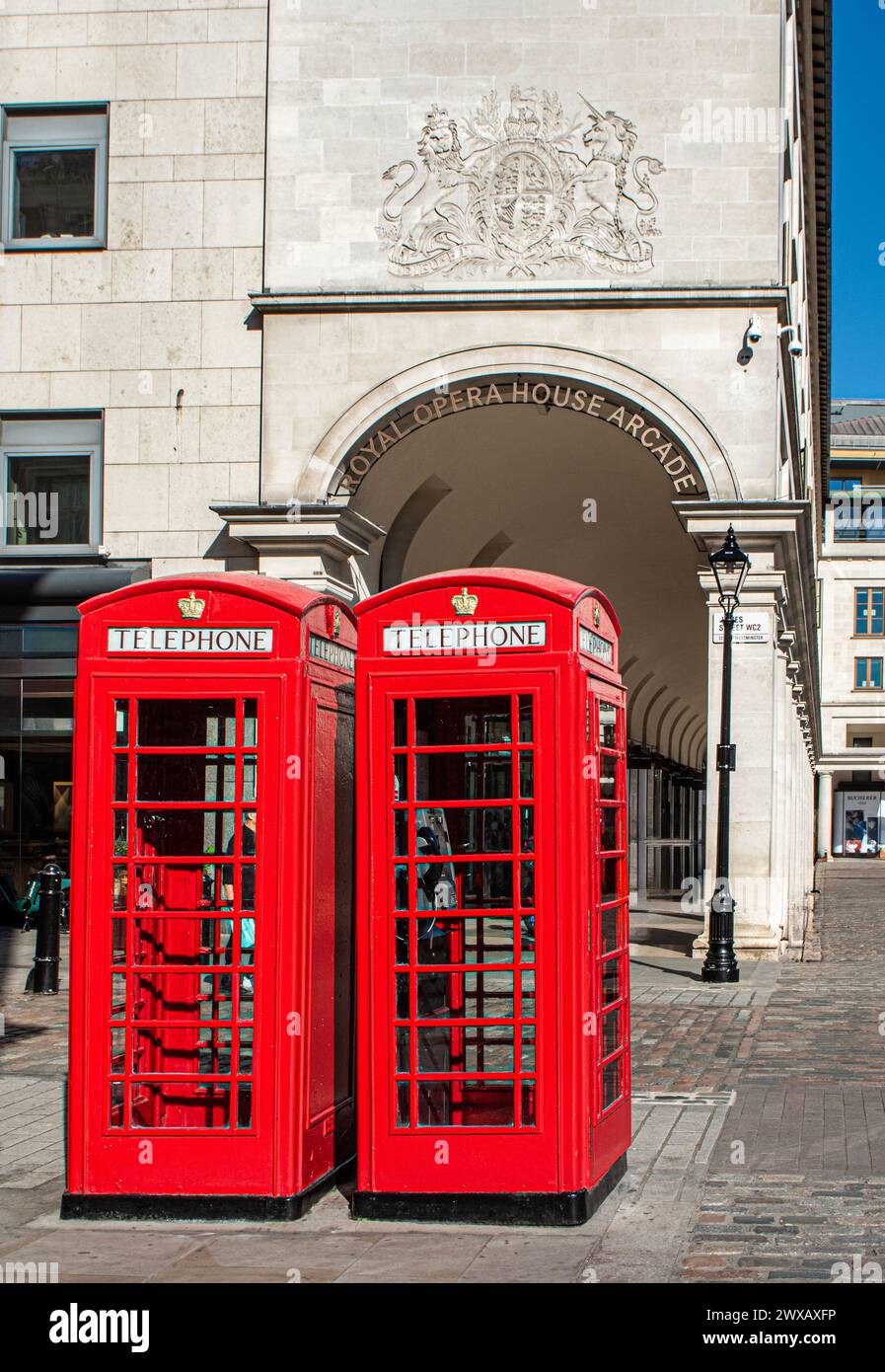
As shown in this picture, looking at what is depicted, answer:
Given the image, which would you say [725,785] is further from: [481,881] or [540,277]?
[481,881]

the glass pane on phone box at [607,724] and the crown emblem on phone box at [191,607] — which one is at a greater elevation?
the crown emblem on phone box at [191,607]

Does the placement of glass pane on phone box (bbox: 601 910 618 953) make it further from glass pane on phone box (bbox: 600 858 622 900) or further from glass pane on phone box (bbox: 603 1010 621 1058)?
glass pane on phone box (bbox: 603 1010 621 1058)

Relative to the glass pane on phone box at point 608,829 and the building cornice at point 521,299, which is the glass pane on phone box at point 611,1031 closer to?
the glass pane on phone box at point 608,829

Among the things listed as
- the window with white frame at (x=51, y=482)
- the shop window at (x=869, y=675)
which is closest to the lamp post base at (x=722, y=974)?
the window with white frame at (x=51, y=482)

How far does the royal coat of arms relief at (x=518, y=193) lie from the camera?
1878 cm

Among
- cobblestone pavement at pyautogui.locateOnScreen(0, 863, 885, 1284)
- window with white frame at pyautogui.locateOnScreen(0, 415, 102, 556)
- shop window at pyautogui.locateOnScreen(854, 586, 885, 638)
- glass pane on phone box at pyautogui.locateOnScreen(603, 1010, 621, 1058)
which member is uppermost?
shop window at pyautogui.locateOnScreen(854, 586, 885, 638)

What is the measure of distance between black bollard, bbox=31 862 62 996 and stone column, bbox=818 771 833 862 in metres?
59.8

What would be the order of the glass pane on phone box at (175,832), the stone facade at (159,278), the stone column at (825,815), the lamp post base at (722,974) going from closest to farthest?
the glass pane on phone box at (175,832) → the lamp post base at (722,974) → the stone facade at (159,278) → the stone column at (825,815)

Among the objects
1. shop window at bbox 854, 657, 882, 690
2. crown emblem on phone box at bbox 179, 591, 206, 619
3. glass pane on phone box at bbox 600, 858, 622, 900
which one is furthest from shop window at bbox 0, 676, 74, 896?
shop window at bbox 854, 657, 882, 690

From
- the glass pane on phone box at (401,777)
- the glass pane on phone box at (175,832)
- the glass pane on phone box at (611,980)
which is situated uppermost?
the glass pane on phone box at (401,777)

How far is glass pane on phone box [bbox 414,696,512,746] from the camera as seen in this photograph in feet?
22.8

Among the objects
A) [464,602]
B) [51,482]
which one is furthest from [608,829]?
[51,482]

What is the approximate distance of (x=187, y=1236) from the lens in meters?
6.67

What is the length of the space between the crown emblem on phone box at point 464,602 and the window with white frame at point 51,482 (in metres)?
13.7
